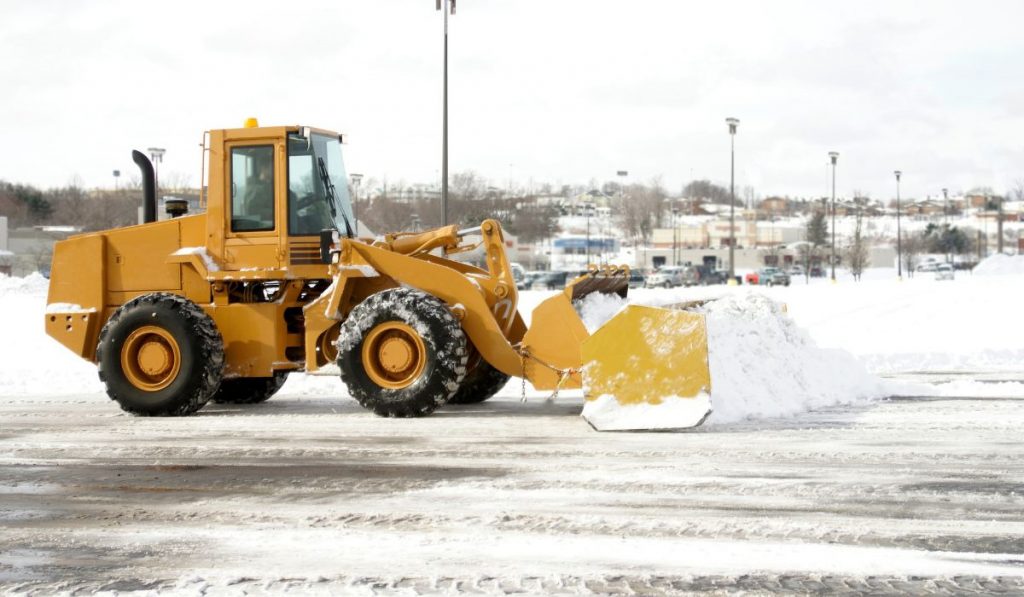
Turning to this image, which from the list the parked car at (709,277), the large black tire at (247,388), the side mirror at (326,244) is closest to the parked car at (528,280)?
the parked car at (709,277)

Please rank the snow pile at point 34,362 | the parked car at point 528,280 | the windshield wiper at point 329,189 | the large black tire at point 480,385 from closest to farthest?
the windshield wiper at point 329,189 < the large black tire at point 480,385 < the snow pile at point 34,362 < the parked car at point 528,280

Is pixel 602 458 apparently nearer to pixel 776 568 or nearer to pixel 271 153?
pixel 776 568

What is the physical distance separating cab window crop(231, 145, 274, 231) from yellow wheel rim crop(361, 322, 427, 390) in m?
1.73

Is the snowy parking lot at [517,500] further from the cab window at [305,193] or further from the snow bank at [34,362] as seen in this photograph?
the snow bank at [34,362]

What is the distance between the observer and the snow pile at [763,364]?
10.4 metres

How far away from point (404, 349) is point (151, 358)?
269cm

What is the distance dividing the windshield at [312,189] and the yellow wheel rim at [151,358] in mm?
1658

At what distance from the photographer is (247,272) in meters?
11.5

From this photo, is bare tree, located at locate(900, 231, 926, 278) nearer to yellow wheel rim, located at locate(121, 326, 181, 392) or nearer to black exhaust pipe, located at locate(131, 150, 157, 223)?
black exhaust pipe, located at locate(131, 150, 157, 223)

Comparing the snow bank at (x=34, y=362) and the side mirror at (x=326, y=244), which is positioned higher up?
the side mirror at (x=326, y=244)

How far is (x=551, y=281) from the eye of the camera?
208ft

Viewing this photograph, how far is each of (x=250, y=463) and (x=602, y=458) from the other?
254 cm

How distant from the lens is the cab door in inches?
450

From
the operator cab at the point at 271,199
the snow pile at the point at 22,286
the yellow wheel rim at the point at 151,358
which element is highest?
the operator cab at the point at 271,199
